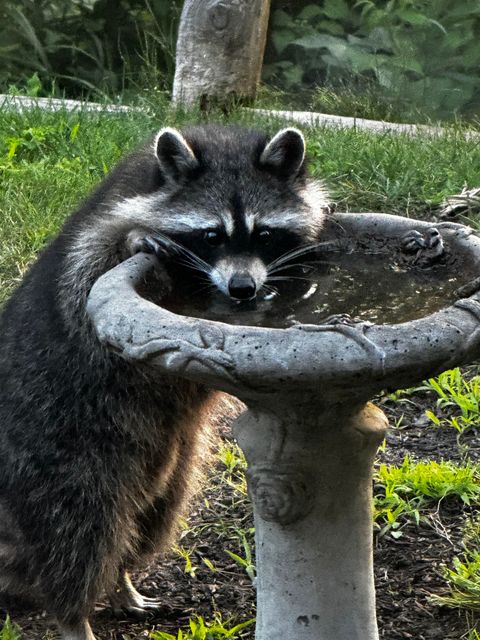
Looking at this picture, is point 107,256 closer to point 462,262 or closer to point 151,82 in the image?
point 462,262

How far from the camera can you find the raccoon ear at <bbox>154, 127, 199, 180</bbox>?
3.13 metres

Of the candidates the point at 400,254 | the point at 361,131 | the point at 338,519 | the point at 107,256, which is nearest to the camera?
the point at 338,519

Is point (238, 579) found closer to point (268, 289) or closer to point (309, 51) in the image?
point (268, 289)

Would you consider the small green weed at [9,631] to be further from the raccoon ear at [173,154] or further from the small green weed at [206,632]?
the raccoon ear at [173,154]

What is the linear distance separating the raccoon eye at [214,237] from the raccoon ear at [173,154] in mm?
232

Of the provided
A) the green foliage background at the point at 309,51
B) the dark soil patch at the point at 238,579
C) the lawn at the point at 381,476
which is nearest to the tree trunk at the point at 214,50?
the green foliage background at the point at 309,51

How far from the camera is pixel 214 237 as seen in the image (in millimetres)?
3092

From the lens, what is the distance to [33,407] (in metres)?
3.26

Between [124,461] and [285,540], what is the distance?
700 millimetres

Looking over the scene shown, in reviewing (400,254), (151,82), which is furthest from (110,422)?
(151,82)

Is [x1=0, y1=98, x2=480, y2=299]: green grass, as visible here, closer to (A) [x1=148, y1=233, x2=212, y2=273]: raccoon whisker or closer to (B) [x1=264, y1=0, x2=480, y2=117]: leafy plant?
(B) [x1=264, y1=0, x2=480, y2=117]: leafy plant

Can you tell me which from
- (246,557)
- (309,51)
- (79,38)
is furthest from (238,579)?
(79,38)

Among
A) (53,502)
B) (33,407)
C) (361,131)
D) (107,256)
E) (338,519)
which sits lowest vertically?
(361,131)

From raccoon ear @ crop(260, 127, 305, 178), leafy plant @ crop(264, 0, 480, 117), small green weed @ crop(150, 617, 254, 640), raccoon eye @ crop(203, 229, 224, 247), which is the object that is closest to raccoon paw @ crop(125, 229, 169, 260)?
raccoon eye @ crop(203, 229, 224, 247)
